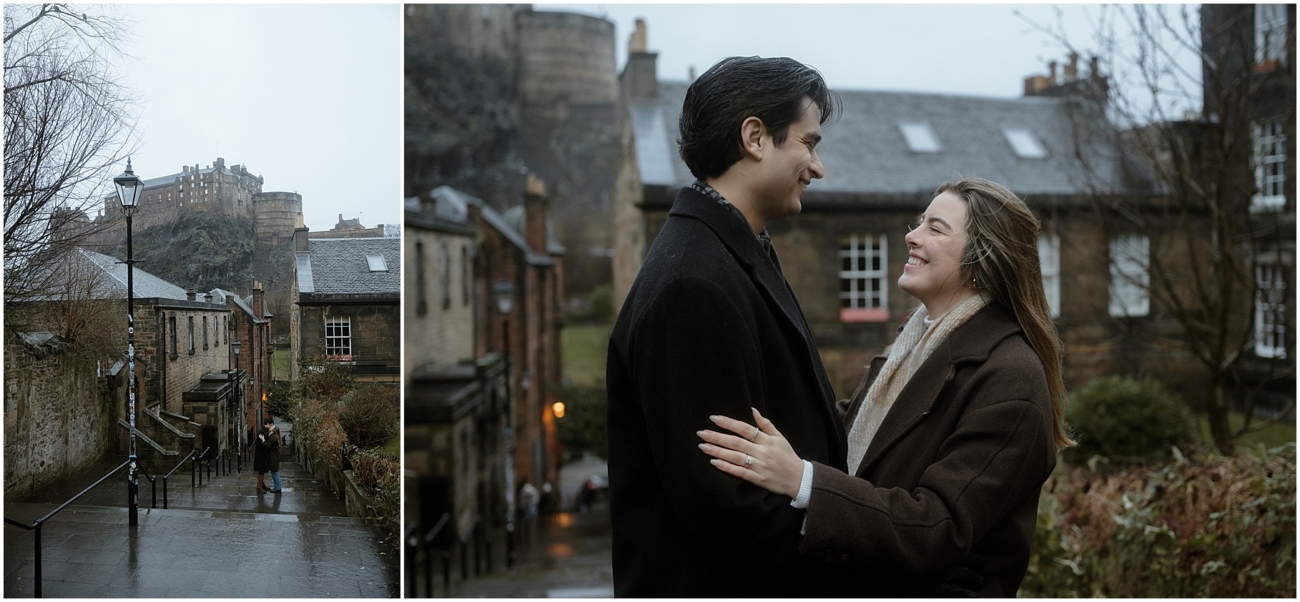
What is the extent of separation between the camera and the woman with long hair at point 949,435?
5.47 ft

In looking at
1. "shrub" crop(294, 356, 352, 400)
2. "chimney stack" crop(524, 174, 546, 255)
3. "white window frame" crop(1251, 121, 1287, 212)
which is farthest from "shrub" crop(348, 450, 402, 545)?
"chimney stack" crop(524, 174, 546, 255)

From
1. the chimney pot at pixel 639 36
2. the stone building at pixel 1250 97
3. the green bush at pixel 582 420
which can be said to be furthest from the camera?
the green bush at pixel 582 420

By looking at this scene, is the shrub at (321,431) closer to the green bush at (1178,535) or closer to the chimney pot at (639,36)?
the green bush at (1178,535)

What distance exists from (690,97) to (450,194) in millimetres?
12944

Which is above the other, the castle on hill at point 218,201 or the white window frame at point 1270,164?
the white window frame at point 1270,164

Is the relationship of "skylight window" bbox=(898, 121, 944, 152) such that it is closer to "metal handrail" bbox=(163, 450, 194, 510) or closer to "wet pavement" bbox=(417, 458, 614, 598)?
"wet pavement" bbox=(417, 458, 614, 598)

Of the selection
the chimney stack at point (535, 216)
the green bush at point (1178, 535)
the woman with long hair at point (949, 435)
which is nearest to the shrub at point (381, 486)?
the woman with long hair at point (949, 435)

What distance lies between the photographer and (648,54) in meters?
14.7

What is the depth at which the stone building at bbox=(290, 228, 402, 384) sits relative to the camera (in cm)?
273

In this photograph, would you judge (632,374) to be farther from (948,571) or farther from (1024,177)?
(1024,177)

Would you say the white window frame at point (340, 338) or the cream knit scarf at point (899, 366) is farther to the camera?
the white window frame at point (340, 338)

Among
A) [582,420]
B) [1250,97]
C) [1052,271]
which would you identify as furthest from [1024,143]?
[582,420]

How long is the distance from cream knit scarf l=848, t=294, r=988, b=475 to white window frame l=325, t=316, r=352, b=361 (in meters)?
1.60

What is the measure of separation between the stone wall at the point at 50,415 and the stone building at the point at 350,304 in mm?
536
